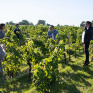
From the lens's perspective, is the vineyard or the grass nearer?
the vineyard

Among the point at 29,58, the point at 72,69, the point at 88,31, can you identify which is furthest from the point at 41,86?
the point at 88,31

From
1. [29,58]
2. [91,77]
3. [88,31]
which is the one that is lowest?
[91,77]

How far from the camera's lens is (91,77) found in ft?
15.4

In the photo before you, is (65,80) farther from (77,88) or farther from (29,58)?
(29,58)

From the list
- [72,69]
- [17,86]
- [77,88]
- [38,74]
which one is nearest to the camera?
[38,74]

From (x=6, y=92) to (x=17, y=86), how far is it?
461 mm

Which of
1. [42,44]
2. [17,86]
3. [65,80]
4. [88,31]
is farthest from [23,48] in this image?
[88,31]

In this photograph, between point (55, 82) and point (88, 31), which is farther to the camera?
point (88, 31)

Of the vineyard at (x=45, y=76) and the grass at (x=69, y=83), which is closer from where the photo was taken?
the vineyard at (x=45, y=76)

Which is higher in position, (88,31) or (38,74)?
(88,31)

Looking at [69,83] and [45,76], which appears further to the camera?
[69,83]

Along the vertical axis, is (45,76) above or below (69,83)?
above

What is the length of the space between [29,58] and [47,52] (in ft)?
3.70

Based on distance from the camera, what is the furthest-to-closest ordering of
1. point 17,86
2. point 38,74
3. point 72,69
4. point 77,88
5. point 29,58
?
point 72,69 → point 29,58 → point 17,86 → point 77,88 → point 38,74
